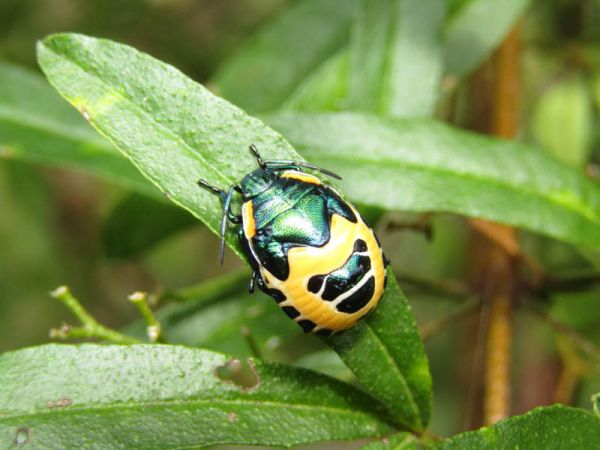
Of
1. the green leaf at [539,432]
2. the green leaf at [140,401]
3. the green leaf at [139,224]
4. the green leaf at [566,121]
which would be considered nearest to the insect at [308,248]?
the green leaf at [140,401]

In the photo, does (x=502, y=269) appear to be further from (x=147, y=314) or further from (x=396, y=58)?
(x=147, y=314)

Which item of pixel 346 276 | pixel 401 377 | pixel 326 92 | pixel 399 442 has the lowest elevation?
pixel 399 442

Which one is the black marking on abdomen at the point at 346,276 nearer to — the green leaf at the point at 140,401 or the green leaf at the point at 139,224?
the green leaf at the point at 140,401

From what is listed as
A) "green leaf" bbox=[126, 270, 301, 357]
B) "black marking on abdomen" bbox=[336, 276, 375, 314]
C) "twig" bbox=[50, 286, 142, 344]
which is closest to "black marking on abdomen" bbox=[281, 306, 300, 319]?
"black marking on abdomen" bbox=[336, 276, 375, 314]

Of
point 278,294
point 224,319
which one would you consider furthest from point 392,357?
point 224,319

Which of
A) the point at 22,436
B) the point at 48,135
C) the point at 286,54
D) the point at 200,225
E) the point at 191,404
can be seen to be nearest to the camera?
the point at 22,436

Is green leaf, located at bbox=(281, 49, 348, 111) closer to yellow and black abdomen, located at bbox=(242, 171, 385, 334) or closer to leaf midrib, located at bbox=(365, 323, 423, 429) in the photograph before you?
yellow and black abdomen, located at bbox=(242, 171, 385, 334)
